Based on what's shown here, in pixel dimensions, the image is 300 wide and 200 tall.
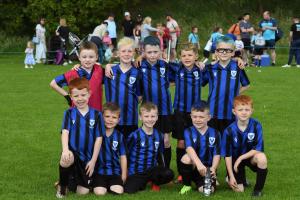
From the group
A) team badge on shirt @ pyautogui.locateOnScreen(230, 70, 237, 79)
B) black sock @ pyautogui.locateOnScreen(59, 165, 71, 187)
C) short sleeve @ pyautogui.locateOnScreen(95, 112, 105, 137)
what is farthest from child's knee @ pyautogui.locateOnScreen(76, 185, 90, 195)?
team badge on shirt @ pyautogui.locateOnScreen(230, 70, 237, 79)

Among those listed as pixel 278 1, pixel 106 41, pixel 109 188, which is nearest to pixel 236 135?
pixel 109 188

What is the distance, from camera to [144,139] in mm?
7492

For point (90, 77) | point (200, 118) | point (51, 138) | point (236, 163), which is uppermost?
point (90, 77)

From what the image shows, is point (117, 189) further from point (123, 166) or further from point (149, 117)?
point (149, 117)

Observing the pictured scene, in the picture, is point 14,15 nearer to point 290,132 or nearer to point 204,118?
point 290,132

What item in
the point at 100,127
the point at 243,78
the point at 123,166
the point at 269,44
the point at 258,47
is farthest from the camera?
the point at 269,44

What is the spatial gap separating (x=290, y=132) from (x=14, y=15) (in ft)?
82.5

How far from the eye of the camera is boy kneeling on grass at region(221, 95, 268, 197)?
714cm

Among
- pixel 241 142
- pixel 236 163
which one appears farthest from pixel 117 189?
pixel 241 142

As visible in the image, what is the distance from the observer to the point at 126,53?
302 inches

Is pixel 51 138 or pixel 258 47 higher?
pixel 258 47

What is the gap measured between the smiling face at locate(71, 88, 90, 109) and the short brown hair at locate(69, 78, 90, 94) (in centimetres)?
3

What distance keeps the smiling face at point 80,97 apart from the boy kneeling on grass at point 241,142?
5.18 ft

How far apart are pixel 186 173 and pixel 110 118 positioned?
1.04 m
